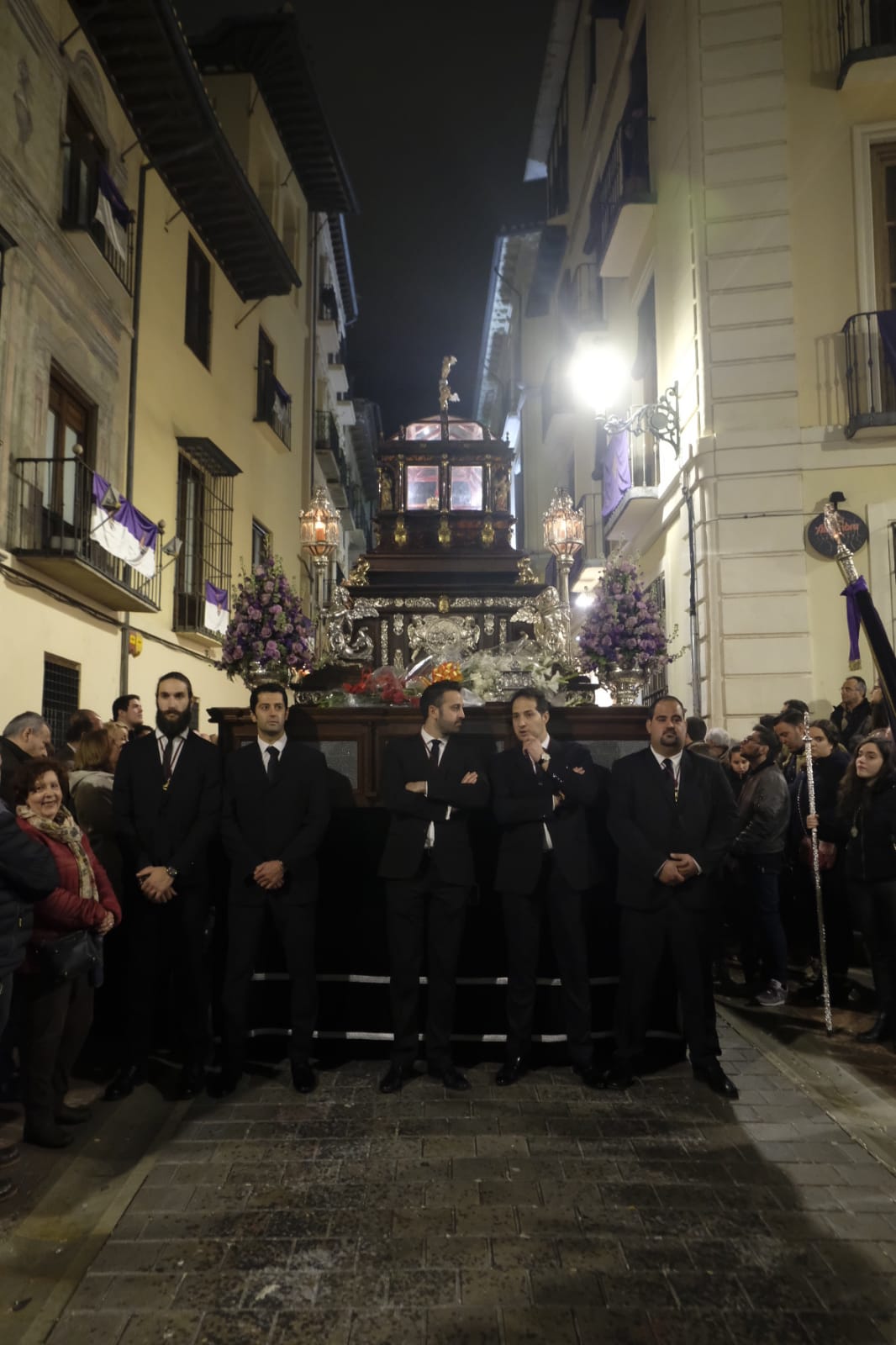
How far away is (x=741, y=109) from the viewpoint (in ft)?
34.0

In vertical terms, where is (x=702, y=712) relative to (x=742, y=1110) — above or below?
above

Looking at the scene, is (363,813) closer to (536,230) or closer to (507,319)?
(536,230)

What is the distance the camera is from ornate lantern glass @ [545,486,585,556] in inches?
336

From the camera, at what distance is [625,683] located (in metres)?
6.42

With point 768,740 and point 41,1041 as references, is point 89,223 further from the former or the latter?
point 41,1041

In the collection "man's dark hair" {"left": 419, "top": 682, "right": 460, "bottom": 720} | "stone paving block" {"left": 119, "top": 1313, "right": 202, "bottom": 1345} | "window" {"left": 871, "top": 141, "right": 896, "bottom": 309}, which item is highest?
"window" {"left": 871, "top": 141, "right": 896, "bottom": 309}

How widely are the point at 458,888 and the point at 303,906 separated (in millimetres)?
762

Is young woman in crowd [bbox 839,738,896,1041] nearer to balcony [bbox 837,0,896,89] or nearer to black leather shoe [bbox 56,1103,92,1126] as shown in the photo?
black leather shoe [bbox 56,1103,92,1126]

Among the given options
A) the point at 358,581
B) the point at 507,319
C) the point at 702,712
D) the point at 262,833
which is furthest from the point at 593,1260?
the point at 507,319

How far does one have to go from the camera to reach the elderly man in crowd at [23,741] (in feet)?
15.9

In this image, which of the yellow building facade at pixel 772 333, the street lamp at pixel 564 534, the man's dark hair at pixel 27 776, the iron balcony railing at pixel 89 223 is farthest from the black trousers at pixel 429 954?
the iron balcony railing at pixel 89 223

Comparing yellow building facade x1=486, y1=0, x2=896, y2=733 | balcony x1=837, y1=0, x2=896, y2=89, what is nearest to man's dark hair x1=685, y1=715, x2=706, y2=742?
yellow building facade x1=486, y1=0, x2=896, y2=733

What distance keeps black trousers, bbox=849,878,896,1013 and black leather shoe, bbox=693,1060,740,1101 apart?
1305mm

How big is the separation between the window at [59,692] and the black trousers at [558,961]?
6506mm
